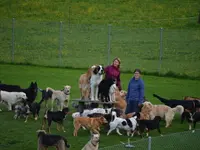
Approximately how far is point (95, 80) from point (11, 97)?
8.95ft

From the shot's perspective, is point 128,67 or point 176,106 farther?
point 128,67

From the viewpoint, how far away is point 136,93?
914 inches

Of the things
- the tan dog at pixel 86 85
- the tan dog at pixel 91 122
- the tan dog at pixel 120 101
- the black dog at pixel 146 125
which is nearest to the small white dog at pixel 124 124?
the black dog at pixel 146 125

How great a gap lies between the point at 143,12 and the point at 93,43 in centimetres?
1141

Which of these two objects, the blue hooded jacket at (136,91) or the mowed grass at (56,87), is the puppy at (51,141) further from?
the blue hooded jacket at (136,91)

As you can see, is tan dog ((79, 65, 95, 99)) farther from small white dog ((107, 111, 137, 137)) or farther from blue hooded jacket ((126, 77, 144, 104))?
small white dog ((107, 111, 137, 137))

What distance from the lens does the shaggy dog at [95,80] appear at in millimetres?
23719

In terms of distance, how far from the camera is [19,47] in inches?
1650

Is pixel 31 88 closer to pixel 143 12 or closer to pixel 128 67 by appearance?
pixel 128 67

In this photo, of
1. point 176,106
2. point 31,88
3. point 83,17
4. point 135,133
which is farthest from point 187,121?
point 83,17

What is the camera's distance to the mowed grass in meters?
20.4

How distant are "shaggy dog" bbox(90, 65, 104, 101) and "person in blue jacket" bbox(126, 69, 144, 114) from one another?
110cm

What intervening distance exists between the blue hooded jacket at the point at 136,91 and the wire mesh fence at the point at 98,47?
41.7 ft

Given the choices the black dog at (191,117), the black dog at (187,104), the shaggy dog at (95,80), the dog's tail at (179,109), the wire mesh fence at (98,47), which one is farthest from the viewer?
the wire mesh fence at (98,47)
